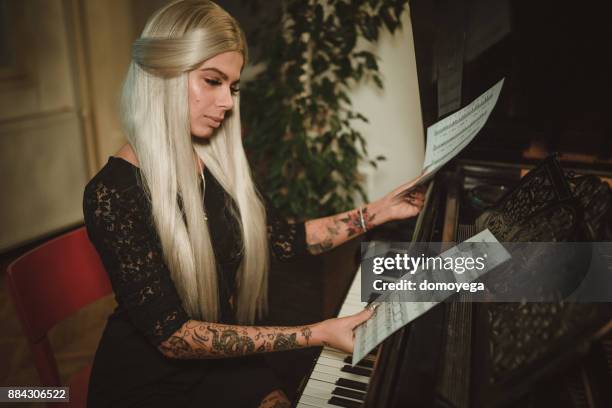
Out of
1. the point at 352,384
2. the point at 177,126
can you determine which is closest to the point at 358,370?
the point at 352,384

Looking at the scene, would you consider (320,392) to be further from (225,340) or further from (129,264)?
(129,264)

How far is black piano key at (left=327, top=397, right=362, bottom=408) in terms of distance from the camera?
1029 mm

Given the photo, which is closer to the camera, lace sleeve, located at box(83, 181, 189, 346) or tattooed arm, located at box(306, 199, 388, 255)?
lace sleeve, located at box(83, 181, 189, 346)

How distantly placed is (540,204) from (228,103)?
742mm

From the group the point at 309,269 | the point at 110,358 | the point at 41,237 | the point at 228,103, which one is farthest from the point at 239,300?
the point at 41,237

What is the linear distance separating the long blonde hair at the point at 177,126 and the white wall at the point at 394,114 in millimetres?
1794

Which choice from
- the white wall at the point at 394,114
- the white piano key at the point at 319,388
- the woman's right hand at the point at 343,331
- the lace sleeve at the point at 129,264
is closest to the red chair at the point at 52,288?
the lace sleeve at the point at 129,264

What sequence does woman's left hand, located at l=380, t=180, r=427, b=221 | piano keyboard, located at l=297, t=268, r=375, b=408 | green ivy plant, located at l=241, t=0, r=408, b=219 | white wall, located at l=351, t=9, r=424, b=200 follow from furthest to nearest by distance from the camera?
white wall, located at l=351, t=9, r=424, b=200 → green ivy plant, located at l=241, t=0, r=408, b=219 → woman's left hand, located at l=380, t=180, r=427, b=221 → piano keyboard, located at l=297, t=268, r=375, b=408

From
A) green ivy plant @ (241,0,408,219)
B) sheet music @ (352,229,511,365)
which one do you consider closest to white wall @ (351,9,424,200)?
green ivy plant @ (241,0,408,219)

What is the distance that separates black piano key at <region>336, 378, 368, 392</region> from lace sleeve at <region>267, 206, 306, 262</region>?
50 centimetres

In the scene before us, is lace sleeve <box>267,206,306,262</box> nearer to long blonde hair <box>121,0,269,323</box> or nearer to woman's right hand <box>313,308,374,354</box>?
long blonde hair <box>121,0,269,323</box>

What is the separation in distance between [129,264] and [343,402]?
0.56 meters

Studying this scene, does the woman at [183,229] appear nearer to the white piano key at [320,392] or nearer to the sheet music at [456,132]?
the white piano key at [320,392]

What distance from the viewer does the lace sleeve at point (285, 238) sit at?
5.00 ft
